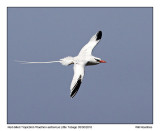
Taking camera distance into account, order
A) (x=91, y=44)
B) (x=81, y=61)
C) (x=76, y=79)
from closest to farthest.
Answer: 1. (x=76, y=79)
2. (x=81, y=61)
3. (x=91, y=44)

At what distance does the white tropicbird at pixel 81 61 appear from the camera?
16.0m

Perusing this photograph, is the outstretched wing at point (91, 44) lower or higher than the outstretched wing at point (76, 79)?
higher

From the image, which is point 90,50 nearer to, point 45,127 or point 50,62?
point 50,62

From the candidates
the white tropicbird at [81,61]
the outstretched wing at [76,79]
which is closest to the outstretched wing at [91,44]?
the white tropicbird at [81,61]

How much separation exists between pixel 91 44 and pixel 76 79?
4.18 meters

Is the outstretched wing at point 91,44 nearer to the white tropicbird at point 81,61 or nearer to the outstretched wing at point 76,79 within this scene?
the white tropicbird at point 81,61

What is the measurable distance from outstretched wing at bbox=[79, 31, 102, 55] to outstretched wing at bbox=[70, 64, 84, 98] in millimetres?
2047

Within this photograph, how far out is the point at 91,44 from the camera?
19.8 meters

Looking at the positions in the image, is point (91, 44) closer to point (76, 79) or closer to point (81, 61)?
point (81, 61)

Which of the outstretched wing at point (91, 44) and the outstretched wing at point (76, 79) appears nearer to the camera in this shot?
the outstretched wing at point (76, 79)

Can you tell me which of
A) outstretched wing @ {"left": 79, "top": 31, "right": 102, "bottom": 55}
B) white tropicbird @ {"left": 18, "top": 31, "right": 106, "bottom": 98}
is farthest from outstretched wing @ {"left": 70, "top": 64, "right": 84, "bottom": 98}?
outstretched wing @ {"left": 79, "top": 31, "right": 102, "bottom": 55}

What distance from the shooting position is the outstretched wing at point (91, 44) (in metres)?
19.0

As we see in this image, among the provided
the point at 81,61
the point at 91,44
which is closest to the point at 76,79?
the point at 81,61

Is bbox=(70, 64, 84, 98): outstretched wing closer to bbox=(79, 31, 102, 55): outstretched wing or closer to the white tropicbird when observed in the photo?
the white tropicbird
